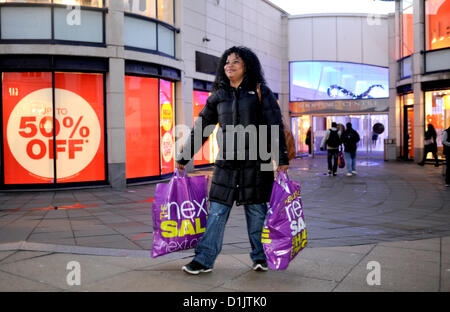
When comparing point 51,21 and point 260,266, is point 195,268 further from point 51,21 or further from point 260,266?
point 51,21

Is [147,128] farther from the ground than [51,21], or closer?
closer

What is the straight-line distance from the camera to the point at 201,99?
1753cm

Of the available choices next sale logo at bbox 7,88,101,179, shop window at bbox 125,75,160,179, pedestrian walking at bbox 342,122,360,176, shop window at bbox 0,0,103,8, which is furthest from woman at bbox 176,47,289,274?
pedestrian walking at bbox 342,122,360,176

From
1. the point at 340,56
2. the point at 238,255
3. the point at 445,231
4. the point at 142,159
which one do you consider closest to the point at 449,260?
the point at 445,231

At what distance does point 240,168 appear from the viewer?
163 inches

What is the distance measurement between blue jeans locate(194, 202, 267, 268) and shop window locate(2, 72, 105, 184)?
853 centimetres

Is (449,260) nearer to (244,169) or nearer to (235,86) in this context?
(244,169)

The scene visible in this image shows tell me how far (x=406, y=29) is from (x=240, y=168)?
19.0 metres

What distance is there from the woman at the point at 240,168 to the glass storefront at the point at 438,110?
15976mm

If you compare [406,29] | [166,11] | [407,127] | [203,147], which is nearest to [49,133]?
[166,11]

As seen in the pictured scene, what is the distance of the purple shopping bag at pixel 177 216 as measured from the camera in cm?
421

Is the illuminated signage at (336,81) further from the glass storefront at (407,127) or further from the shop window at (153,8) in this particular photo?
the shop window at (153,8)

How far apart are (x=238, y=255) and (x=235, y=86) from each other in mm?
1795

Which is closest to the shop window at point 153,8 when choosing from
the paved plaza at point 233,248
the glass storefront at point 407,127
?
the paved plaza at point 233,248
